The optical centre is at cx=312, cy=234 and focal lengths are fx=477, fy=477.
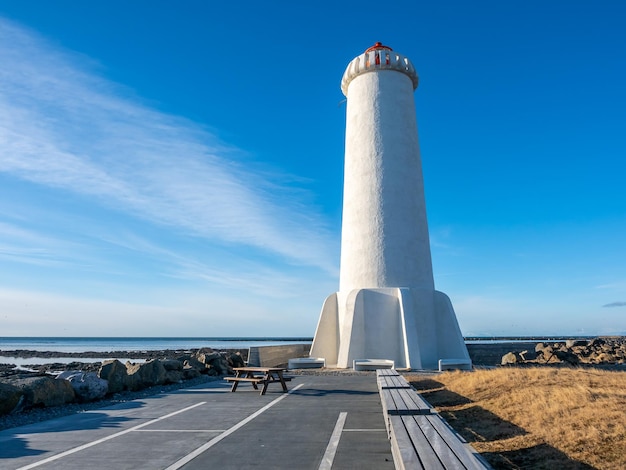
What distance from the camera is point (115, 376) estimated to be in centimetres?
1151

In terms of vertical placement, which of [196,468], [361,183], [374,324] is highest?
[361,183]

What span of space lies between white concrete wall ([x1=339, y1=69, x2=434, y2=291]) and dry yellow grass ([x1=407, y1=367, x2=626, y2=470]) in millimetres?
7269

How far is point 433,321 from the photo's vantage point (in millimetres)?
17406

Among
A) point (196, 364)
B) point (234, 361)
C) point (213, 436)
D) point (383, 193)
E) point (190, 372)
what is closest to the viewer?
point (213, 436)

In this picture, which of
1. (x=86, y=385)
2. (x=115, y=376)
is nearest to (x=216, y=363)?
(x=115, y=376)

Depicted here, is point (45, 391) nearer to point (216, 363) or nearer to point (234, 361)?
point (216, 363)

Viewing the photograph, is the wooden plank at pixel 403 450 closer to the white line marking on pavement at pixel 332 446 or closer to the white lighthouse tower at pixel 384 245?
the white line marking on pavement at pixel 332 446

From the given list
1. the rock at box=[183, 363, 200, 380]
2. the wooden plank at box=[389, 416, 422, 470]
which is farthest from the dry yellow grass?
the rock at box=[183, 363, 200, 380]

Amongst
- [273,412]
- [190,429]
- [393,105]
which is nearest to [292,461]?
[190,429]

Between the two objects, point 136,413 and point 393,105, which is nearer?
point 136,413

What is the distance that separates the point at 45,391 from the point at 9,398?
0.83 meters

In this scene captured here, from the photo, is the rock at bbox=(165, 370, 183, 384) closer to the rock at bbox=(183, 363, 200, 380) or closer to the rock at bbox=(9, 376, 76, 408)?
the rock at bbox=(183, 363, 200, 380)

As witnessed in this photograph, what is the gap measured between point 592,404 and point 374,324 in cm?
988

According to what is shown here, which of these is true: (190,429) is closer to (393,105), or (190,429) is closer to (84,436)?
(84,436)
